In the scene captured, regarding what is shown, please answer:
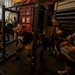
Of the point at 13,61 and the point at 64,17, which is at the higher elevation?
the point at 64,17

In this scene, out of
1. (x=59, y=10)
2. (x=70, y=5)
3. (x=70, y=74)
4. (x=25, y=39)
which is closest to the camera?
(x=70, y=74)

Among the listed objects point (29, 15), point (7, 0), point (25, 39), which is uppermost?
point (7, 0)

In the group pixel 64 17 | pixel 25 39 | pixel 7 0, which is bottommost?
pixel 25 39

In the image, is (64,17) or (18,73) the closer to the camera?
(18,73)

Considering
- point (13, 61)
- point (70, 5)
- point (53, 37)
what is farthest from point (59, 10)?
point (13, 61)

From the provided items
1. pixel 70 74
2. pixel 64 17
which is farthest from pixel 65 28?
pixel 70 74

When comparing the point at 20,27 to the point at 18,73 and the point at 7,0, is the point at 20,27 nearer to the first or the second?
the point at 18,73

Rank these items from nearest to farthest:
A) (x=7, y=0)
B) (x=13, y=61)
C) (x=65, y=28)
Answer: (x=13, y=61) < (x=65, y=28) < (x=7, y=0)

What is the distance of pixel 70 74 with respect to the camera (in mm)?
1818

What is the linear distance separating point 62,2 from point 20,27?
1.96 m

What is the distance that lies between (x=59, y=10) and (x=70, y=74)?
2255 mm

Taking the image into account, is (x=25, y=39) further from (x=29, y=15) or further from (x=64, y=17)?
(x=29, y=15)

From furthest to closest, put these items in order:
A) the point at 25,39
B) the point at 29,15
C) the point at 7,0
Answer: the point at 7,0, the point at 29,15, the point at 25,39

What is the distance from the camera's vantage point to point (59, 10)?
121 inches
